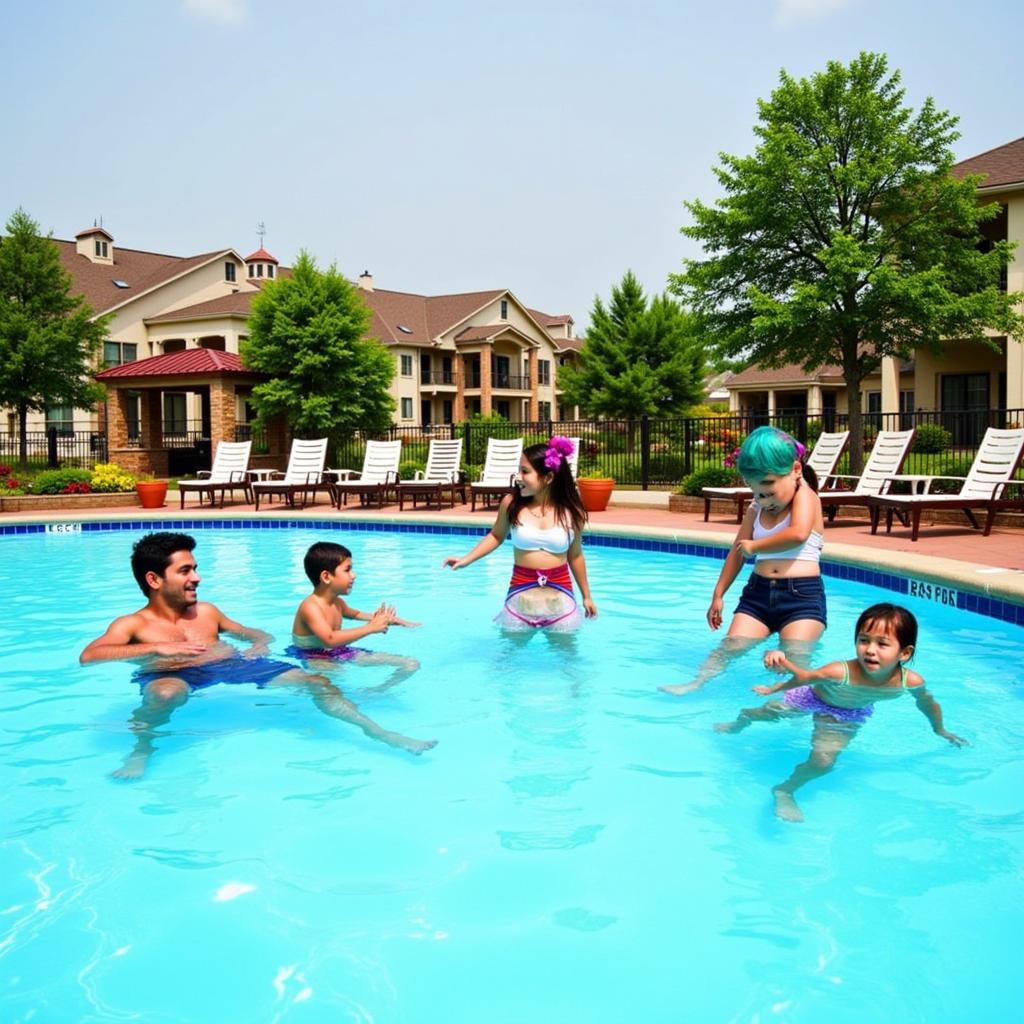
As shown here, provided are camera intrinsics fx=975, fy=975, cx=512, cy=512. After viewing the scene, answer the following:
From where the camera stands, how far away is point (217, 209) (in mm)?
37938

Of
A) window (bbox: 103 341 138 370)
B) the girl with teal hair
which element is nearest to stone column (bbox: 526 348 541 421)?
window (bbox: 103 341 138 370)

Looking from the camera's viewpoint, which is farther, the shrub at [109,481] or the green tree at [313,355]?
the green tree at [313,355]

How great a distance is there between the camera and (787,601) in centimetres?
496

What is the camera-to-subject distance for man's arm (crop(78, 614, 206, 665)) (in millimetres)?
4523

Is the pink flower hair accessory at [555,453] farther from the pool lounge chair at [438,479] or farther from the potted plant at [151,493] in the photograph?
the potted plant at [151,493]

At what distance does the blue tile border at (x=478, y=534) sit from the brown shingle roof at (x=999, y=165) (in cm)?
1608

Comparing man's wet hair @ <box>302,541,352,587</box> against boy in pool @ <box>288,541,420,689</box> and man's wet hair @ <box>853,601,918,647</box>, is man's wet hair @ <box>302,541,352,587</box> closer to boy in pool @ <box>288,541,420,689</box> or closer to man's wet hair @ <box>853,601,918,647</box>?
boy in pool @ <box>288,541,420,689</box>

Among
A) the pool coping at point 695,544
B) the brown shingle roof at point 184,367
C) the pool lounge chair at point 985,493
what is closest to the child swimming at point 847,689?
the pool coping at point 695,544

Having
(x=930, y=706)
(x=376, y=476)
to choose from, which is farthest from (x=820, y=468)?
(x=930, y=706)

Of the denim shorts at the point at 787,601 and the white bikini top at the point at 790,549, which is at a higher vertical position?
the white bikini top at the point at 790,549

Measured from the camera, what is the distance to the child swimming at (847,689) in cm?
400

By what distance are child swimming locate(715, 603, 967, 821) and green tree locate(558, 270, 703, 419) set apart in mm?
40242

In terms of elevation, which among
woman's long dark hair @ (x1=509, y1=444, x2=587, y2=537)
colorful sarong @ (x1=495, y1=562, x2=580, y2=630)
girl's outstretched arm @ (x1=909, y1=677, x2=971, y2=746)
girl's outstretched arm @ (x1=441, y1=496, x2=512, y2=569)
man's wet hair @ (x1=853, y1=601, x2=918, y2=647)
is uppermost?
woman's long dark hair @ (x1=509, y1=444, x2=587, y2=537)

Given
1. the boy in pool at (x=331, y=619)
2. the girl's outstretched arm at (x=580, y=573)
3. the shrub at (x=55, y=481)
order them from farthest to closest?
the shrub at (x=55, y=481) → the girl's outstretched arm at (x=580, y=573) → the boy in pool at (x=331, y=619)
